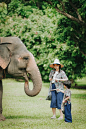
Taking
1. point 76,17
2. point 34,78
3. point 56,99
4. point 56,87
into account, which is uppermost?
point 76,17

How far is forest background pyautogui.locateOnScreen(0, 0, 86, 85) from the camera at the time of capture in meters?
16.4

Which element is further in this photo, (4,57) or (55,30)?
(55,30)

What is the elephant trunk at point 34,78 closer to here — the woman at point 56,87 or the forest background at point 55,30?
the woman at point 56,87

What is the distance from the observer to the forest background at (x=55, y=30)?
16391mm

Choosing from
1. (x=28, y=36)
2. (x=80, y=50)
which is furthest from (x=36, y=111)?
(x=28, y=36)

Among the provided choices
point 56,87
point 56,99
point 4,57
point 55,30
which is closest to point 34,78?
point 4,57

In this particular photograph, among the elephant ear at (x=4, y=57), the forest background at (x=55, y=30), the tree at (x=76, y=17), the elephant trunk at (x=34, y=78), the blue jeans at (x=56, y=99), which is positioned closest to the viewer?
the elephant trunk at (x=34, y=78)

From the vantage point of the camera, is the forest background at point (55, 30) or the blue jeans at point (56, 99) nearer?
the blue jeans at point (56, 99)

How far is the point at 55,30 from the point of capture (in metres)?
23.5

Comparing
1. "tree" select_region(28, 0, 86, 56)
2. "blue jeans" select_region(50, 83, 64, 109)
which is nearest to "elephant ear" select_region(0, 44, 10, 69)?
"blue jeans" select_region(50, 83, 64, 109)

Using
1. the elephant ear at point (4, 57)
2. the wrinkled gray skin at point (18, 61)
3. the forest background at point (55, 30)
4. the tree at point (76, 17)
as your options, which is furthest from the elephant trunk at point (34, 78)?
the tree at point (76, 17)

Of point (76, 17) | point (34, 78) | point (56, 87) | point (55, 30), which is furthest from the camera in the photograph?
point (55, 30)

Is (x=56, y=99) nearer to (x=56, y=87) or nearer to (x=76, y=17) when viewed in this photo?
(x=56, y=87)

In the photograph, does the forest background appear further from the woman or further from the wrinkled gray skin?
the wrinkled gray skin
